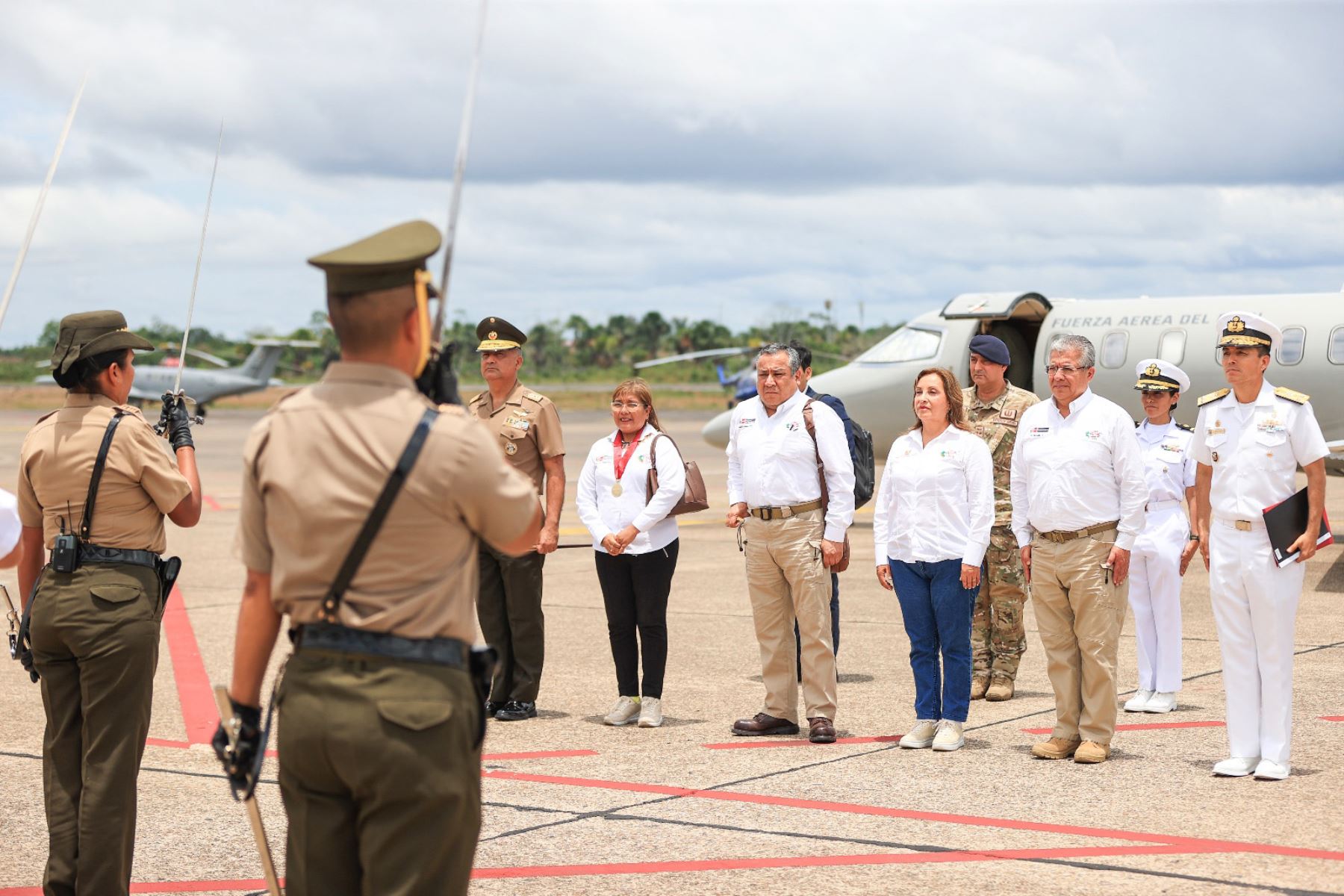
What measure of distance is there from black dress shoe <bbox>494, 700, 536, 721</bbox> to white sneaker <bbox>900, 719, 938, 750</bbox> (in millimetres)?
2057

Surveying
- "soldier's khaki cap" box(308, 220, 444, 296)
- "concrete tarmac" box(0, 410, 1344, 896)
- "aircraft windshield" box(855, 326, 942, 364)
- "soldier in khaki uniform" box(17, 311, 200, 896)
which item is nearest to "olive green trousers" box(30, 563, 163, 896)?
"soldier in khaki uniform" box(17, 311, 200, 896)

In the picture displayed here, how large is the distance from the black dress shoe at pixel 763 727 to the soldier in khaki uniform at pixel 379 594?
442 cm

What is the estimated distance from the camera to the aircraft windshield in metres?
18.0

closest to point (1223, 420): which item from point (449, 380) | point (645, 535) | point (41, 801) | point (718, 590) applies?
point (645, 535)

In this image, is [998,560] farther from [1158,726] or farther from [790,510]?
[790,510]

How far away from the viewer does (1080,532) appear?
6738 mm

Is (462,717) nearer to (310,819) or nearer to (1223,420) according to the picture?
(310,819)

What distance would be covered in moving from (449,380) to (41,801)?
12.8 ft

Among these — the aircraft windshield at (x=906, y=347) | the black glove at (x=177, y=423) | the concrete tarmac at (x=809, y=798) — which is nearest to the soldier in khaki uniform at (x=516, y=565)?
the concrete tarmac at (x=809, y=798)

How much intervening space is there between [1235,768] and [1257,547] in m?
0.97

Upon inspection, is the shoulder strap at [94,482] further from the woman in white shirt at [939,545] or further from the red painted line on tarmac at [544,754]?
the woman in white shirt at [939,545]

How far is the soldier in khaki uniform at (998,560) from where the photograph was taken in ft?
27.3

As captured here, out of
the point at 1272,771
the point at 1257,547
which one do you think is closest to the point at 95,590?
the point at 1257,547

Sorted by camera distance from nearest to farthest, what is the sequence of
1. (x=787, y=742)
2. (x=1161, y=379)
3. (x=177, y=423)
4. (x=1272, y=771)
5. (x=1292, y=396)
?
1. (x=177, y=423)
2. (x=1272, y=771)
3. (x=1292, y=396)
4. (x=787, y=742)
5. (x=1161, y=379)
